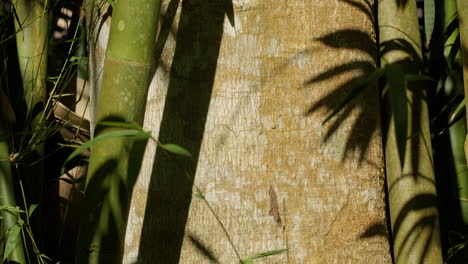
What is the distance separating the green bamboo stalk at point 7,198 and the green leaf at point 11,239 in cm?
1

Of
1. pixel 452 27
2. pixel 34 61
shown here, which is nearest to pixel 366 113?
pixel 452 27

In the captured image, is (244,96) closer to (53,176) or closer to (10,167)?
(10,167)

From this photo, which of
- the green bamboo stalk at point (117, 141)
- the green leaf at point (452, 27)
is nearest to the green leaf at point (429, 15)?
the green leaf at point (452, 27)

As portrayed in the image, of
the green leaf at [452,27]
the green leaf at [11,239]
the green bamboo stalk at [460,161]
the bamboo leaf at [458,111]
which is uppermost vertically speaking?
the green leaf at [452,27]

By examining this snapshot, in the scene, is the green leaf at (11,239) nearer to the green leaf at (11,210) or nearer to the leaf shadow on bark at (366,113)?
the green leaf at (11,210)

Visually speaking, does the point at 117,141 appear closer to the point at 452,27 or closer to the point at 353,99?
the point at 353,99

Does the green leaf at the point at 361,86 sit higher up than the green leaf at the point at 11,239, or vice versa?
the green leaf at the point at 361,86

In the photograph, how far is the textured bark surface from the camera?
97cm

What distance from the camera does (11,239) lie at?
95cm

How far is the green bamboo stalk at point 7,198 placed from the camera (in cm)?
98

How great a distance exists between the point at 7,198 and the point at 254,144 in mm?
393

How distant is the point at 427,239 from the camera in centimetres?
102

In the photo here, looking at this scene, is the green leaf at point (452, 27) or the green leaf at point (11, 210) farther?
the green leaf at point (452, 27)

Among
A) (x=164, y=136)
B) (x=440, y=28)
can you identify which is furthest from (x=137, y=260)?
(x=440, y=28)
